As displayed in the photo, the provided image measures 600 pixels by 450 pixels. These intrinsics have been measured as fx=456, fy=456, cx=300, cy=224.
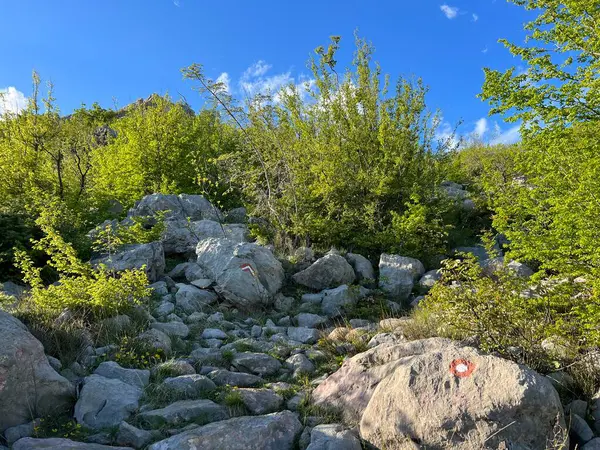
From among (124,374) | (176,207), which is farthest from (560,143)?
(176,207)

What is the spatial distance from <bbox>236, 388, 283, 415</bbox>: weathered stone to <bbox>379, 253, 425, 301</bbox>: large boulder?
4574mm

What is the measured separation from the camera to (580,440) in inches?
161

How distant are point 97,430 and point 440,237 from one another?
845 centimetres

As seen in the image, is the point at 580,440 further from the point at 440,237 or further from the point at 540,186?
the point at 440,237

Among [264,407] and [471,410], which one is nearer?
[471,410]

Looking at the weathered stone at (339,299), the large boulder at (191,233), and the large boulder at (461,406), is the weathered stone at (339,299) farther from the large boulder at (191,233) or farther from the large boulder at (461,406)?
the large boulder at (461,406)

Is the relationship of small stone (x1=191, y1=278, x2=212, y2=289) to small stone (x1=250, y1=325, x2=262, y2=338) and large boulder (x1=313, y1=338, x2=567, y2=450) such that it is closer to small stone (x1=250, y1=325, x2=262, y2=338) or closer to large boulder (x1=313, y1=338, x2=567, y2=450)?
small stone (x1=250, y1=325, x2=262, y2=338)

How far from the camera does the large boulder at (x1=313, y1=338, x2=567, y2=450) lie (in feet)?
12.6

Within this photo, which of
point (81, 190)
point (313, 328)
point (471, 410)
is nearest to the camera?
point (471, 410)

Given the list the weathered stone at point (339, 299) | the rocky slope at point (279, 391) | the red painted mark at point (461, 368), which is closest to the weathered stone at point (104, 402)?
the rocky slope at point (279, 391)

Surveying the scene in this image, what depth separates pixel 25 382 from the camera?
4.54m

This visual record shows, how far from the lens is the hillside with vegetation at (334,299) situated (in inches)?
164

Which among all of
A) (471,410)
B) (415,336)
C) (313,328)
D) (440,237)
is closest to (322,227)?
(440,237)

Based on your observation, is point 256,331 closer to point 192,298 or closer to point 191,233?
point 192,298
